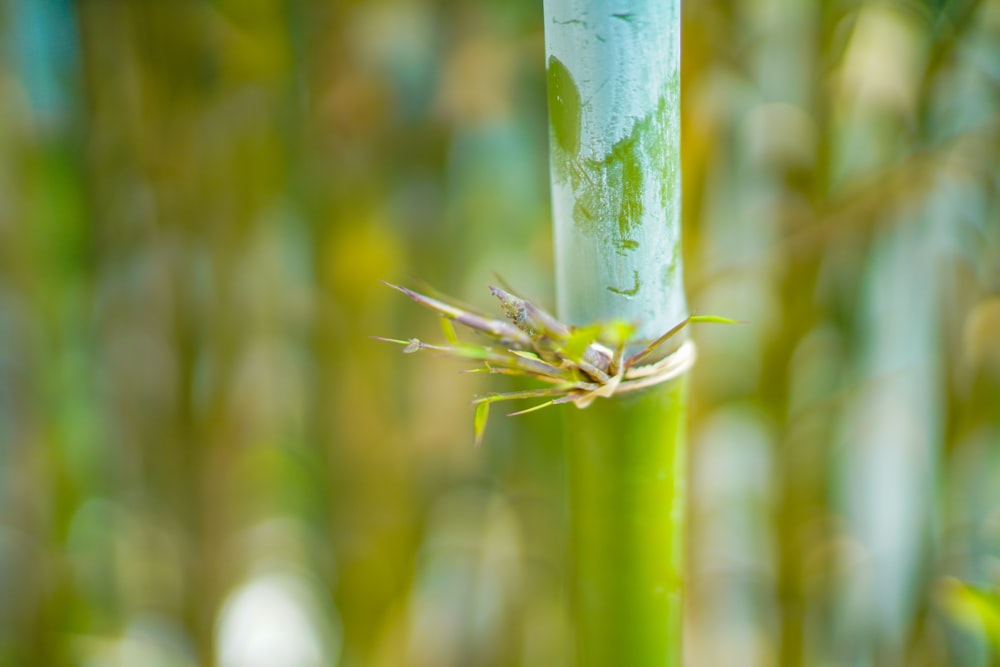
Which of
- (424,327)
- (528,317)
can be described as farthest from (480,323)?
(424,327)

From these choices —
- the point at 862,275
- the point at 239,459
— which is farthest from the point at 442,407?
the point at 862,275

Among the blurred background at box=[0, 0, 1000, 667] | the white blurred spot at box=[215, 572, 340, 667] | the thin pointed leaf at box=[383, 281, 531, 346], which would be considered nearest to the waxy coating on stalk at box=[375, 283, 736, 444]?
the thin pointed leaf at box=[383, 281, 531, 346]

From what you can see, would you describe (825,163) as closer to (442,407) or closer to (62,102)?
(442,407)

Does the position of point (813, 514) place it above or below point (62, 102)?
below

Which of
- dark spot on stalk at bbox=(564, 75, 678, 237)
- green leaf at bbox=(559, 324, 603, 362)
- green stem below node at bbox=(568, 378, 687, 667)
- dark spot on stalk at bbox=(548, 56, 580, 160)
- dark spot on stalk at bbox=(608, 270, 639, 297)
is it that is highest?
dark spot on stalk at bbox=(548, 56, 580, 160)

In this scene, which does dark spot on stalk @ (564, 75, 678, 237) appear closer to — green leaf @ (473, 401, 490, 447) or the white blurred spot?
green leaf @ (473, 401, 490, 447)
